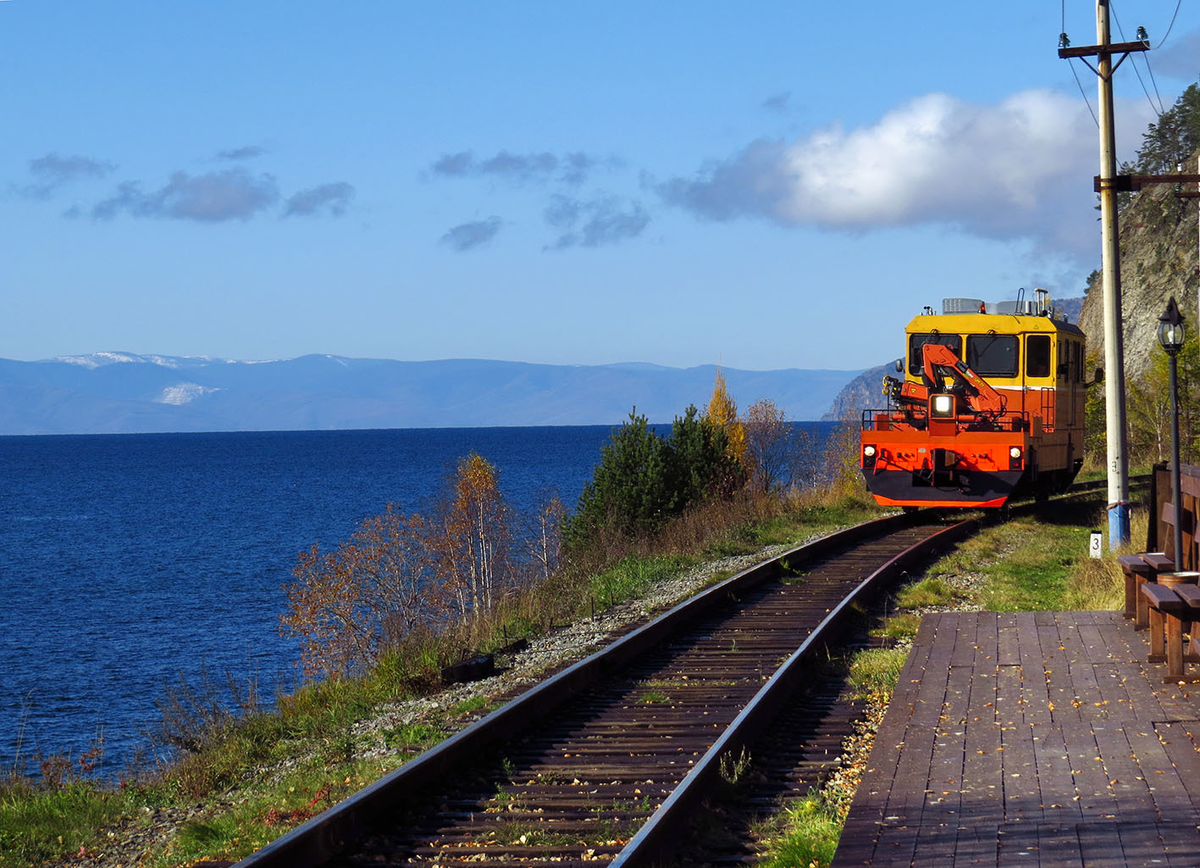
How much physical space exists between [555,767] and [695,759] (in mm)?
805

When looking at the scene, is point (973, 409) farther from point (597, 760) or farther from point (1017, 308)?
point (597, 760)

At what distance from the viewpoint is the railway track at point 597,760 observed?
18.9 ft

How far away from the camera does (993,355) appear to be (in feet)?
72.6

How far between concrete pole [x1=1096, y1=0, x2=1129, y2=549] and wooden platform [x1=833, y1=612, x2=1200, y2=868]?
7111 millimetres

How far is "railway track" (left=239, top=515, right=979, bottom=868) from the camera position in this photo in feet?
18.9

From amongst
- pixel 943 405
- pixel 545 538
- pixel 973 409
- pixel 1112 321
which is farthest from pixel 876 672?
pixel 545 538

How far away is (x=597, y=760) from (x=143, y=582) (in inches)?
1518

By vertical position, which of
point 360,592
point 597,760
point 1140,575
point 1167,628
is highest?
point 1140,575

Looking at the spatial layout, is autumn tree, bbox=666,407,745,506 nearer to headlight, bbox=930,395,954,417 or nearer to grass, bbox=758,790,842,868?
headlight, bbox=930,395,954,417

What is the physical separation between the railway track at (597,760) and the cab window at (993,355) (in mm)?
10723

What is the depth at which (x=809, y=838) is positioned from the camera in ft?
18.6

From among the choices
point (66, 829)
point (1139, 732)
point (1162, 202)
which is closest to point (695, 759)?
point (1139, 732)

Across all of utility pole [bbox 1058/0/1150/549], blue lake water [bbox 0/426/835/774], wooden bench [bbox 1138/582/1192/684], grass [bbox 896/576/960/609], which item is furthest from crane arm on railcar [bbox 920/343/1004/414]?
wooden bench [bbox 1138/582/1192/684]

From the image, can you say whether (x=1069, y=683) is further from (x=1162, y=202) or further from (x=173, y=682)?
(x=1162, y=202)
